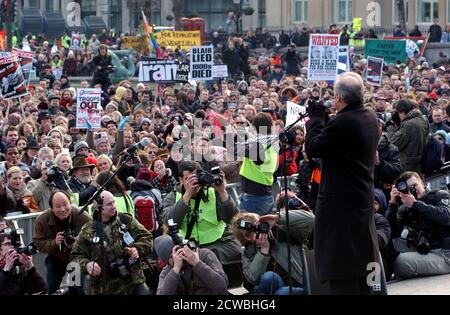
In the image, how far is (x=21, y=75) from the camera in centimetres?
2134

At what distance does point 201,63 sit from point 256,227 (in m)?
15.6

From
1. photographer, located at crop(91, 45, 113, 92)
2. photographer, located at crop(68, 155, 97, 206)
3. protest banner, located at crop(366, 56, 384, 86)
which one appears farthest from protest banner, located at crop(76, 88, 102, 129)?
photographer, located at crop(91, 45, 113, 92)

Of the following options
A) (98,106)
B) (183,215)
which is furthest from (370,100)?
(183,215)

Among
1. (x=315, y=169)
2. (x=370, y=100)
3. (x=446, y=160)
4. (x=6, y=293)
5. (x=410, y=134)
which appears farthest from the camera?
(x=370, y=100)

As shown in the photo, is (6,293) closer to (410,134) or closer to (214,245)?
(214,245)

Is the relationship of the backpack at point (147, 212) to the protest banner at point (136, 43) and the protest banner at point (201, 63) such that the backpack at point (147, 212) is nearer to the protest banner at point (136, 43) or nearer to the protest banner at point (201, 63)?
the protest banner at point (201, 63)

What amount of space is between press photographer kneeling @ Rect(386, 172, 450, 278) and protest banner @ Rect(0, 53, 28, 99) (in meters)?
9.70

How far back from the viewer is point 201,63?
2616 cm

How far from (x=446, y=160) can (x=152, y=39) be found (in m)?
16.4

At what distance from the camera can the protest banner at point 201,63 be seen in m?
26.1

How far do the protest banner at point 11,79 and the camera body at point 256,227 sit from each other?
35.8 feet

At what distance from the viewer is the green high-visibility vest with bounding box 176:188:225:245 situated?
11.6 meters

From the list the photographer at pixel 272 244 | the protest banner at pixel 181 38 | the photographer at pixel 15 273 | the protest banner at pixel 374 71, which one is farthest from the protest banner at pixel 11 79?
the protest banner at pixel 181 38

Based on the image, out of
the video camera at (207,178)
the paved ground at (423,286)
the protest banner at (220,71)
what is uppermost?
the protest banner at (220,71)
